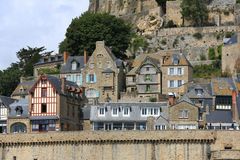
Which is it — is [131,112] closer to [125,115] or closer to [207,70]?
[125,115]

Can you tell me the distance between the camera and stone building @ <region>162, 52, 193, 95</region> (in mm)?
77500

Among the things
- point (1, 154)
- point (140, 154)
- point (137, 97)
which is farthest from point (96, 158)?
point (137, 97)

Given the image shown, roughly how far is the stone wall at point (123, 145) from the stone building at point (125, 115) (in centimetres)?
573

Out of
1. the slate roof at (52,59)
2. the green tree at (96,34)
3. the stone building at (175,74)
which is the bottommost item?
the stone building at (175,74)

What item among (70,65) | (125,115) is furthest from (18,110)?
(70,65)

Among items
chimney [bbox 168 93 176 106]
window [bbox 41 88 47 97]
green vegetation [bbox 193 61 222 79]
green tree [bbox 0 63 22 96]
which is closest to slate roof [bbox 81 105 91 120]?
window [bbox 41 88 47 97]

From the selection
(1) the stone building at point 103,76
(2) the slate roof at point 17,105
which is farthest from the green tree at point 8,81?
(2) the slate roof at point 17,105

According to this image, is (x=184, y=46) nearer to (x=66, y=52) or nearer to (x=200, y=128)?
(x=66, y=52)

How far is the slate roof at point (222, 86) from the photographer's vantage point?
235 feet

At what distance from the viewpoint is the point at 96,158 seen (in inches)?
2510

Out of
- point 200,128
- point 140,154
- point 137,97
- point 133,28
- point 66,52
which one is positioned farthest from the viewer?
point 133,28

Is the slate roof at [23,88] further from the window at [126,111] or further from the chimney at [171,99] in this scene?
the chimney at [171,99]

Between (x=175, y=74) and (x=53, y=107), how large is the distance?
13114 mm

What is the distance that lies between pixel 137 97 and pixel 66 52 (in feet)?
38.1
